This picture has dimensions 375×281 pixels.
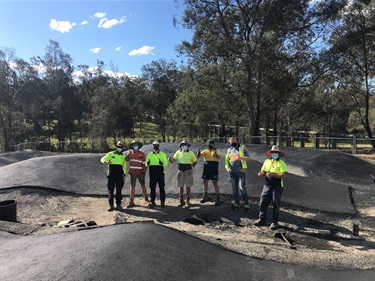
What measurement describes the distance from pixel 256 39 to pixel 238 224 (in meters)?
16.0

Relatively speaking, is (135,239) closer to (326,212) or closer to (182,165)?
(182,165)

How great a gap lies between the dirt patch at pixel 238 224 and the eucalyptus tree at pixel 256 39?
13894 mm

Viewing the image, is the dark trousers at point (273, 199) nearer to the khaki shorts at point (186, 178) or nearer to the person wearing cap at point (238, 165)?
the person wearing cap at point (238, 165)

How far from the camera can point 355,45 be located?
24.0m

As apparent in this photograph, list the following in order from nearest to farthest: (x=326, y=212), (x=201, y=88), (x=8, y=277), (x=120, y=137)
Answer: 1. (x=8, y=277)
2. (x=326, y=212)
3. (x=201, y=88)
4. (x=120, y=137)

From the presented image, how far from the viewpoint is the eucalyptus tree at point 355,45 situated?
22812mm

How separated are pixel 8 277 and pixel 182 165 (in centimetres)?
496

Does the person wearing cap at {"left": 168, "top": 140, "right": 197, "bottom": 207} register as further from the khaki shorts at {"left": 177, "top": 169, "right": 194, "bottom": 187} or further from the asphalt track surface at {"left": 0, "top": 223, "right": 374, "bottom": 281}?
the asphalt track surface at {"left": 0, "top": 223, "right": 374, "bottom": 281}

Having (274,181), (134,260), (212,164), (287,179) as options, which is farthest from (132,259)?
(287,179)

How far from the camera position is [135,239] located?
478 centimetres

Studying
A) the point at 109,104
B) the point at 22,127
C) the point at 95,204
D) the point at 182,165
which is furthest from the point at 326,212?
the point at 22,127

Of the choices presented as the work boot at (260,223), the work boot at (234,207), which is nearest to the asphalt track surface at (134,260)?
the work boot at (260,223)

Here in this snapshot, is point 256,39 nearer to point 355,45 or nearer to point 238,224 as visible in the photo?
point 355,45

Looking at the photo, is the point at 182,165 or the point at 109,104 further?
the point at 109,104
